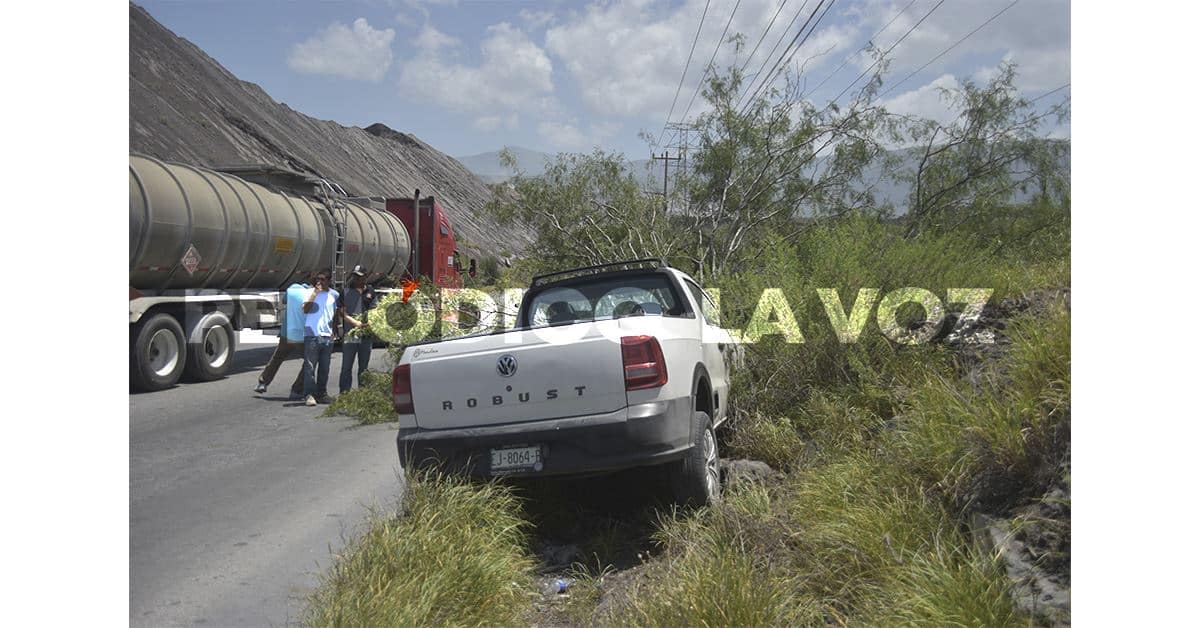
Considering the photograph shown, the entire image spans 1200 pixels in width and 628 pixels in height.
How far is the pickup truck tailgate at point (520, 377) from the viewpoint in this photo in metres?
5.08

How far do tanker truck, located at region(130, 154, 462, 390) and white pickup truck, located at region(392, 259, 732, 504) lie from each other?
321 inches

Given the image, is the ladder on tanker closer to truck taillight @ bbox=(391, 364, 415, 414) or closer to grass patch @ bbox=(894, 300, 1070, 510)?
truck taillight @ bbox=(391, 364, 415, 414)

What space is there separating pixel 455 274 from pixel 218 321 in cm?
938

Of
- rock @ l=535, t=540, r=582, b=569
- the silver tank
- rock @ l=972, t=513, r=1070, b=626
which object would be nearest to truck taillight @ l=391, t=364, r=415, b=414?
rock @ l=535, t=540, r=582, b=569

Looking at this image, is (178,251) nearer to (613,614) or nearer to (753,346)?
(753,346)

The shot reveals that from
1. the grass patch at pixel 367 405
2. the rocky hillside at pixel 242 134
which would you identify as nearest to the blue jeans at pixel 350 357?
the grass patch at pixel 367 405

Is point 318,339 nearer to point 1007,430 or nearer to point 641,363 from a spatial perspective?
point 641,363

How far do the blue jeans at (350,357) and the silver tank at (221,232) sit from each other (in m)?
3.08

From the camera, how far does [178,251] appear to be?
41.2 feet

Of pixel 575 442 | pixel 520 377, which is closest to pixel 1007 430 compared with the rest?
pixel 575 442

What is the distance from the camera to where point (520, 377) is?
203 inches

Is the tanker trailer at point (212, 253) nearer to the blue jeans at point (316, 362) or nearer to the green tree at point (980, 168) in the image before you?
the blue jeans at point (316, 362)

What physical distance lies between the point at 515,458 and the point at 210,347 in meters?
10.2

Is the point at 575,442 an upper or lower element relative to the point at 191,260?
lower
